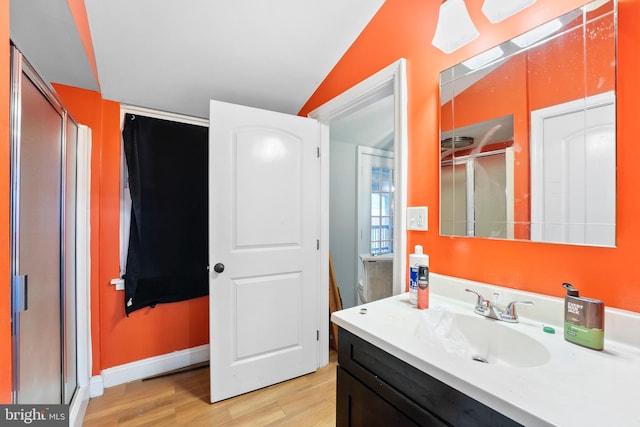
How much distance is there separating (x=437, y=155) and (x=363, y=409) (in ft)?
3.50

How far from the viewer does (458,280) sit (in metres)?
1.12

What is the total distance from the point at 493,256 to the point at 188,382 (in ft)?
6.95

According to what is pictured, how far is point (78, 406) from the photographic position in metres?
1.53

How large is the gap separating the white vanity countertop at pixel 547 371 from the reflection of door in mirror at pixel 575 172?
0.23 meters

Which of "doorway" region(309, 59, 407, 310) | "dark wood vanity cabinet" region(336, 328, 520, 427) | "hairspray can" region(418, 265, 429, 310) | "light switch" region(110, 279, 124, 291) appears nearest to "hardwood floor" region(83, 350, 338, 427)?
"light switch" region(110, 279, 124, 291)

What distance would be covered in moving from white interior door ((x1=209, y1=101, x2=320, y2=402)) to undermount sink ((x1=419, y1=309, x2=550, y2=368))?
1144mm

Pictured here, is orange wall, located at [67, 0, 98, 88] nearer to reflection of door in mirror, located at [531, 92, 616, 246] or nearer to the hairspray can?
the hairspray can

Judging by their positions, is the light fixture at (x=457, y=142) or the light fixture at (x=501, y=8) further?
the light fixture at (x=457, y=142)

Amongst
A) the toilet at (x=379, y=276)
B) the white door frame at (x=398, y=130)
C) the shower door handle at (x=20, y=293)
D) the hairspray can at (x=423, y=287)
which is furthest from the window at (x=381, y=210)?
the shower door handle at (x=20, y=293)

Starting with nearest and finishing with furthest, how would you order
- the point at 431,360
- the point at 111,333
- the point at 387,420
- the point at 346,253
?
1. the point at 431,360
2. the point at 387,420
3. the point at 111,333
4. the point at 346,253

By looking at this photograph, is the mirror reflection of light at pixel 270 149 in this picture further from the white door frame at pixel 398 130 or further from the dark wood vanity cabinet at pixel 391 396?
the dark wood vanity cabinet at pixel 391 396

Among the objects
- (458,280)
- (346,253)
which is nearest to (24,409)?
(458,280)

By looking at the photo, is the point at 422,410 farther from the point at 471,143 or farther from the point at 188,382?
the point at 188,382

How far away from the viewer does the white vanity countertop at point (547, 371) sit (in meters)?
0.51
